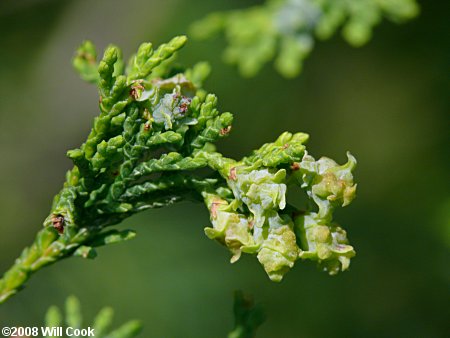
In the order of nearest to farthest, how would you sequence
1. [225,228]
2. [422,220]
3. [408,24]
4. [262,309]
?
[225,228]
[262,309]
[422,220]
[408,24]

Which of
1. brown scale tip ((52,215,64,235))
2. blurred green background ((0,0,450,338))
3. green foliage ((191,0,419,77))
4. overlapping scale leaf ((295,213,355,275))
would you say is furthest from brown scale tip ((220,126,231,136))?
blurred green background ((0,0,450,338))

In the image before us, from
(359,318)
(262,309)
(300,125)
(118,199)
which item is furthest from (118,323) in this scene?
(118,199)

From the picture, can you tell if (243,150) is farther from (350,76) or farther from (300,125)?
(350,76)

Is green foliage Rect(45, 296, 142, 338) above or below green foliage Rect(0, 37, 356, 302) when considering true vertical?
below

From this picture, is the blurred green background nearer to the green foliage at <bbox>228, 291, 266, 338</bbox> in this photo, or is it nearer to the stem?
the green foliage at <bbox>228, 291, 266, 338</bbox>

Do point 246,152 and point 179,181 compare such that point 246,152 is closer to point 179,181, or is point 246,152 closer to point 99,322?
point 99,322

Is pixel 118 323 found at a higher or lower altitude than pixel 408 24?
lower
